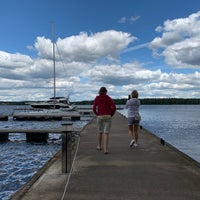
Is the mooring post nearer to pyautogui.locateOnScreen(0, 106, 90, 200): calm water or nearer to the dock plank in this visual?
the dock plank

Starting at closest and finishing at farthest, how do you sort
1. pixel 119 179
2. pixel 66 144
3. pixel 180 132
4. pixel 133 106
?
pixel 119 179 → pixel 66 144 → pixel 133 106 → pixel 180 132

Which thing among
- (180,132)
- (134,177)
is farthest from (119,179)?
(180,132)

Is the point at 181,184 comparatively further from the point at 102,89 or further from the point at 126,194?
the point at 102,89

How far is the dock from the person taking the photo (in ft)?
18.2

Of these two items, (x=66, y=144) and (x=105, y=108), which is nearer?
(x=66, y=144)

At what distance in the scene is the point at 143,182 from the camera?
20.9 feet

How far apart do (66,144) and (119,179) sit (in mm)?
1442

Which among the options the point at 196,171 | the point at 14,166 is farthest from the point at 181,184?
the point at 14,166

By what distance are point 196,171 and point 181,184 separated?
4.47ft

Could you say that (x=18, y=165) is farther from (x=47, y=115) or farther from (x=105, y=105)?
(x=47, y=115)

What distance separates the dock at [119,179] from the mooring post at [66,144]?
192 mm

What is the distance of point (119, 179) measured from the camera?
664cm

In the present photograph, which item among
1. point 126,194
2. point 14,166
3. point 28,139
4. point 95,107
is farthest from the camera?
point 28,139

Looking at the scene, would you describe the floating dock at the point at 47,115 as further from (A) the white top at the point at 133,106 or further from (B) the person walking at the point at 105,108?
(B) the person walking at the point at 105,108
